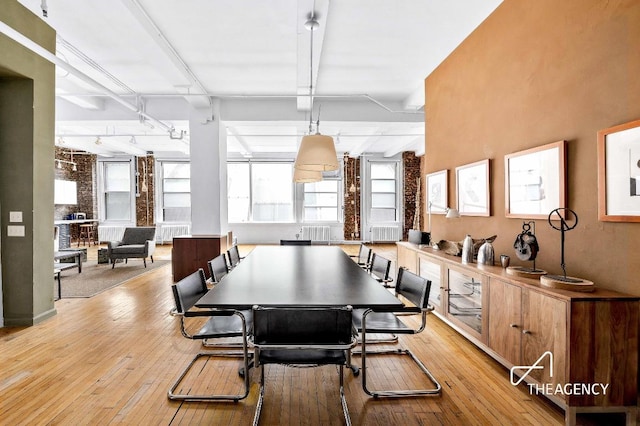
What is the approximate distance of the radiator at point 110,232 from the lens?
11.1 metres

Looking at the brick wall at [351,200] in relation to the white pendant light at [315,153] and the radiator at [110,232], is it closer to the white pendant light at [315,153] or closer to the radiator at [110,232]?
the radiator at [110,232]

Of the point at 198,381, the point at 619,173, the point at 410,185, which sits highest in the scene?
the point at 410,185

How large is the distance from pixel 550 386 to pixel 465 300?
1.17 m

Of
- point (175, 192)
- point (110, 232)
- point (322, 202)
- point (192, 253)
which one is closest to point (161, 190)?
point (175, 192)

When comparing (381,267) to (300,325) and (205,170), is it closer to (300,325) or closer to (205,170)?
(300,325)

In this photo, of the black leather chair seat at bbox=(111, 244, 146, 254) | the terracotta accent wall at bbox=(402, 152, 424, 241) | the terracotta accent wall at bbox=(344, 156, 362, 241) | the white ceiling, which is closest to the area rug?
the black leather chair seat at bbox=(111, 244, 146, 254)

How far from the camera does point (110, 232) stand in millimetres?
11172

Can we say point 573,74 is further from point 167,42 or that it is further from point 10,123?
point 10,123

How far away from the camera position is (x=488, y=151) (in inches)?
142

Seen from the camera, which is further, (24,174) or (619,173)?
(24,174)

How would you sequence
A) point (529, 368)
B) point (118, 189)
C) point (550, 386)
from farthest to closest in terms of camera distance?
1. point (118, 189)
2. point (529, 368)
3. point (550, 386)

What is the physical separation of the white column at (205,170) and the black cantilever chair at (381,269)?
3570 millimetres

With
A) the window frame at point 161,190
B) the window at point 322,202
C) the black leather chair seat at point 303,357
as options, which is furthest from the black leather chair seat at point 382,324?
the window frame at point 161,190

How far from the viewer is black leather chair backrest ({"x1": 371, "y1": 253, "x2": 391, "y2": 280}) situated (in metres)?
3.26
